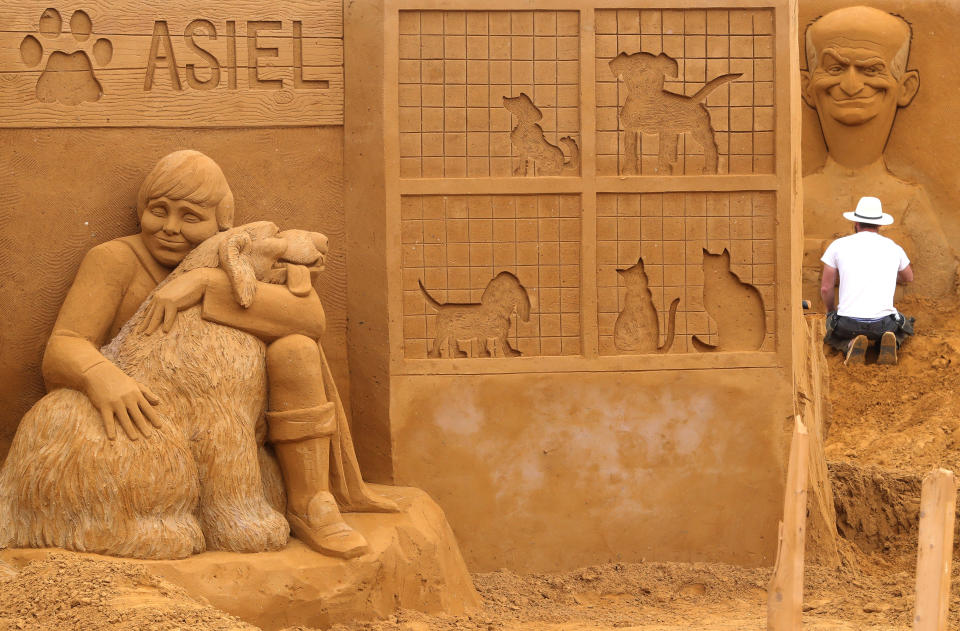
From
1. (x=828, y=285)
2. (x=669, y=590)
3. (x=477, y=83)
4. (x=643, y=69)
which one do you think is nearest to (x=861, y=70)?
(x=828, y=285)

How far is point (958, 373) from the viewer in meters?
9.70

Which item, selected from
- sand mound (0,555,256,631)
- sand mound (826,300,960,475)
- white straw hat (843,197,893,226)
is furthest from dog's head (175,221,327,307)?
white straw hat (843,197,893,226)

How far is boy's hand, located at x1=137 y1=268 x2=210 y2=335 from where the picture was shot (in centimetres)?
515

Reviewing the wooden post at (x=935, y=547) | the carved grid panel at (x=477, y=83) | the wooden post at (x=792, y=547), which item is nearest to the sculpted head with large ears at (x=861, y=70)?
the carved grid panel at (x=477, y=83)

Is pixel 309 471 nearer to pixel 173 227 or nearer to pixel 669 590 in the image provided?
pixel 173 227

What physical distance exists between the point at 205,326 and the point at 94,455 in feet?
2.02

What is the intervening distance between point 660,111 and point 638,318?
0.86 m

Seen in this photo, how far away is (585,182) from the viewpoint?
232 inches

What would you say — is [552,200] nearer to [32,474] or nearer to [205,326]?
[205,326]

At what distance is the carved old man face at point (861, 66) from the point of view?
11.1 meters

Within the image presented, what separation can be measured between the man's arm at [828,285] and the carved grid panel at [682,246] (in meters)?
4.49

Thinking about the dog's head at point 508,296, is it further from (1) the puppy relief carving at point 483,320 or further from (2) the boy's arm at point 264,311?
(2) the boy's arm at point 264,311

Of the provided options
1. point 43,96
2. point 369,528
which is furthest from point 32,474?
point 43,96

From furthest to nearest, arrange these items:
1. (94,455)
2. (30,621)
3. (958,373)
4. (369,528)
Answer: (958,373) < (369,528) < (94,455) < (30,621)
